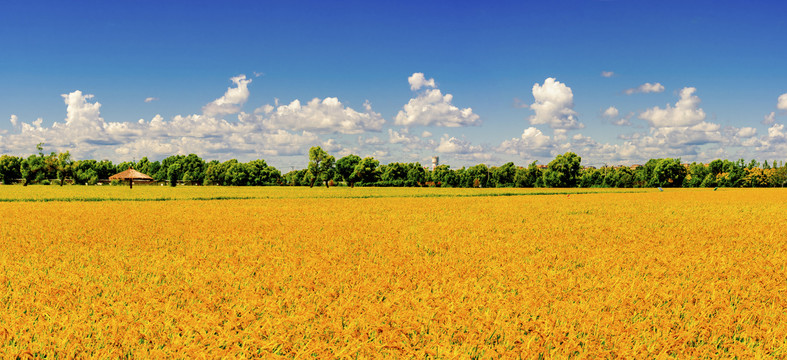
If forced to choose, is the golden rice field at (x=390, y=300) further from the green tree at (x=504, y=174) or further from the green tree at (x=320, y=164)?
the green tree at (x=504, y=174)

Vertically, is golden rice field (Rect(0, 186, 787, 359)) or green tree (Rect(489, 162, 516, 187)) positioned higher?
green tree (Rect(489, 162, 516, 187))

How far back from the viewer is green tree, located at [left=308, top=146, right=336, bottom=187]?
9925 cm

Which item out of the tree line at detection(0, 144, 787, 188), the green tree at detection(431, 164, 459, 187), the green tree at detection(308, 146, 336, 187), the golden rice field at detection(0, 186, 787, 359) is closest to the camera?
the golden rice field at detection(0, 186, 787, 359)

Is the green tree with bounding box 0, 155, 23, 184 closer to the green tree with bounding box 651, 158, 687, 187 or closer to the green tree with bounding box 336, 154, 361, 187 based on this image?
the green tree with bounding box 336, 154, 361, 187

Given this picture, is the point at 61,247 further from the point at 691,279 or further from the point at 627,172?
the point at 627,172

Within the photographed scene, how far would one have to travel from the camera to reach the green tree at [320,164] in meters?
99.2

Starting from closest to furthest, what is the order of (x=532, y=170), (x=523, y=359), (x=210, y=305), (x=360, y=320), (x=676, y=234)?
1. (x=523, y=359)
2. (x=360, y=320)
3. (x=210, y=305)
4. (x=676, y=234)
5. (x=532, y=170)

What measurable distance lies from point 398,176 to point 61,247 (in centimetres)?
11791

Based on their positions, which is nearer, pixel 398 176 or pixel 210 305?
pixel 210 305

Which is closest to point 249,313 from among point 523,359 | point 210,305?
point 210,305

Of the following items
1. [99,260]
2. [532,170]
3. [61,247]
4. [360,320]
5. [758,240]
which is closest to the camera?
[360,320]

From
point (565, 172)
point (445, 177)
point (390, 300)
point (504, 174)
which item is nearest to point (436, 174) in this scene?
point (445, 177)

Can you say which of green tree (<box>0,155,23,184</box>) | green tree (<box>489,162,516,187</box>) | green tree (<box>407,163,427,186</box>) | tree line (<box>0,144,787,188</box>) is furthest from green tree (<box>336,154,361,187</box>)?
green tree (<box>0,155,23,184</box>)

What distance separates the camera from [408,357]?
4434mm
